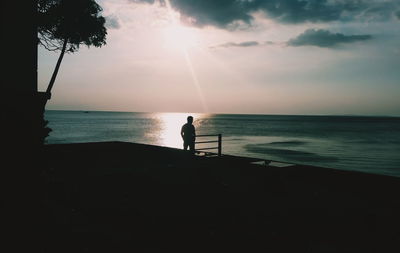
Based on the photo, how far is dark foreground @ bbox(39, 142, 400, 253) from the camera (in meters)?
4.94

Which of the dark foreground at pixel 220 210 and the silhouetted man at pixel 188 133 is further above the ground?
the silhouetted man at pixel 188 133

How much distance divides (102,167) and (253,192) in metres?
5.98

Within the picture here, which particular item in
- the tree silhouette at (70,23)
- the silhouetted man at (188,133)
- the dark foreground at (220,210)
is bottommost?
the dark foreground at (220,210)

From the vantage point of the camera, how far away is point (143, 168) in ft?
37.0

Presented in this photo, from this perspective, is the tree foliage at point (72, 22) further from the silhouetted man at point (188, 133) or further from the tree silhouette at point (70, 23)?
the silhouetted man at point (188, 133)

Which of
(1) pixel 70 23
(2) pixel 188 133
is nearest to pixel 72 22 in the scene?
(1) pixel 70 23

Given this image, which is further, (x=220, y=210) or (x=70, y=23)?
(x=70, y=23)

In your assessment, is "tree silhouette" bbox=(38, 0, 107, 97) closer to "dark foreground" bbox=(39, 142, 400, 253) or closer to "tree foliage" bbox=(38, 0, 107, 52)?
"tree foliage" bbox=(38, 0, 107, 52)

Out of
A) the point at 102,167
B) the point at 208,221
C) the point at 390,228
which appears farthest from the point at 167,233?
the point at 102,167

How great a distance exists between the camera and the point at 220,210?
6.64 meters

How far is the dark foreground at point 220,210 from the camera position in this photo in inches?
194

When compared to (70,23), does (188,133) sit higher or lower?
lower

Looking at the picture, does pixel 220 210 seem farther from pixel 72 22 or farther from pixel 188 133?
pixel 72 22

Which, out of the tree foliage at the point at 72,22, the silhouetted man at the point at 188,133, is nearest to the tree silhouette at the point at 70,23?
the tree foliage at the point at 72,22
